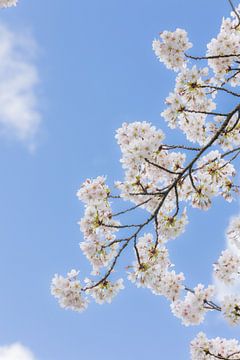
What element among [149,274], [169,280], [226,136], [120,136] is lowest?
[149,274]

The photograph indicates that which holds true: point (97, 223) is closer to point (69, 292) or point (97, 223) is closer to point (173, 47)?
point (69, 292)

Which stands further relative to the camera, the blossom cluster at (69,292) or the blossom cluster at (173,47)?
the blossom cluster at (173,47)

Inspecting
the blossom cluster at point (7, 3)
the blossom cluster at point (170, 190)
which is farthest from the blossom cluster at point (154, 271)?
the blossom cluster at point (7, 3)

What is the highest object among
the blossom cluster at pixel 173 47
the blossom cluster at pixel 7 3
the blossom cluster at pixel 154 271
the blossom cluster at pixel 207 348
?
the blossom cluster at pixel 7 3

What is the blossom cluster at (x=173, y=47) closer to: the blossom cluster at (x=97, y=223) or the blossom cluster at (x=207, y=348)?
the blossom cluster at (x=97, y=223)

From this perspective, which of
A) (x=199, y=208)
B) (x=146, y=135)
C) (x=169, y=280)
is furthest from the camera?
(x=169, y=280)

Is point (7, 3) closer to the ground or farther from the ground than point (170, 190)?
farther from the ground

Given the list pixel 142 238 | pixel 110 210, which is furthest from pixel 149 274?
pixel 110 210

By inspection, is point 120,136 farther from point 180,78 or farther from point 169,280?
point 169,280

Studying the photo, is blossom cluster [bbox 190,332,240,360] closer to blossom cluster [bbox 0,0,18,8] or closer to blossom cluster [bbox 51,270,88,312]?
blossom cluster [bbox 51,270,88,312]

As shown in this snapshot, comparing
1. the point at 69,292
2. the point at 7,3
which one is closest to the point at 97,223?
the point at 69,292

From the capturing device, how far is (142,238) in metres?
8.39

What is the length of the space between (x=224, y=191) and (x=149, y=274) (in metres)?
1.96

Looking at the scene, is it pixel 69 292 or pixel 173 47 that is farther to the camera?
pixel 173 47
